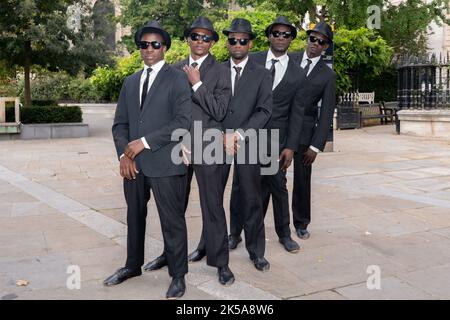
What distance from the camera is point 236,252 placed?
471 centimetres

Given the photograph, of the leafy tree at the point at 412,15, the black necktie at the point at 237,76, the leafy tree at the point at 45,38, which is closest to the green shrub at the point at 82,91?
the leafy tree at the point at 45,38

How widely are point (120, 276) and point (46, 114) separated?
14.4m

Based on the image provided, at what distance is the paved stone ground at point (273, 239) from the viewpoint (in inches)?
151

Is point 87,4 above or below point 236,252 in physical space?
above

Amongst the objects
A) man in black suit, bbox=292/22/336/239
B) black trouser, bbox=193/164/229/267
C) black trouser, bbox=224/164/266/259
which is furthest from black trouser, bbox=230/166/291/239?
black trouser, bbox=193/164/229/267

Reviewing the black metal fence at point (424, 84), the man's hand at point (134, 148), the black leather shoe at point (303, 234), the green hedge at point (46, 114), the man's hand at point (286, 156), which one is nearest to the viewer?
the man's hand at point (134, 148)

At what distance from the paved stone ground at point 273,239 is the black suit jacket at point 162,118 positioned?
91cm

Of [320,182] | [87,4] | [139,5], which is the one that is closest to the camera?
[320,182]

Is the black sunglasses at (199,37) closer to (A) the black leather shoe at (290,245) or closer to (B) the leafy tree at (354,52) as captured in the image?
(A) the black leather shoe at (290,245)

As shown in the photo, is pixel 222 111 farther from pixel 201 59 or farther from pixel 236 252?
pixel 236 252

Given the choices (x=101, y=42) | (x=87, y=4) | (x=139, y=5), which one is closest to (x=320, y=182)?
(x=101, y=42)

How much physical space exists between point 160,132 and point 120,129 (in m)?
0.45

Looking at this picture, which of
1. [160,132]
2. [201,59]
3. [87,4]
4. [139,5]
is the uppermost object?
[139,5]

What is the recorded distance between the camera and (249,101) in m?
4.03
